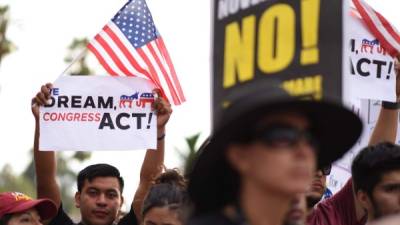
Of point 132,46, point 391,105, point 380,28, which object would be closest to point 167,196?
point 391,105

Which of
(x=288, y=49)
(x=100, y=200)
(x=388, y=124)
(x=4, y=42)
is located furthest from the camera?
(x=4, y=42)

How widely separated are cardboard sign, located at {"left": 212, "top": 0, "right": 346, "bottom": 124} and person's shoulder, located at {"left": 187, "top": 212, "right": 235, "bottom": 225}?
94 cm

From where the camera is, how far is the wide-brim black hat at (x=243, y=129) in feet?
13.0

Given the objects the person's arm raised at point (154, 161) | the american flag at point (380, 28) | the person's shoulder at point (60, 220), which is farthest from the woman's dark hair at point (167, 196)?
the american flag at point (380, 28)

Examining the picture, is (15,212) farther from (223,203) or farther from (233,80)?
(223,203)

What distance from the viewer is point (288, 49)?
5074 millimetres

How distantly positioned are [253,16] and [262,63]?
259 mm

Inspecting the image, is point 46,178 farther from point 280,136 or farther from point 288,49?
point 280,136

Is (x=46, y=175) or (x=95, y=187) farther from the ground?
(x=46, y=175)

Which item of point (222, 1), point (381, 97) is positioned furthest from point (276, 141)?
point (381, 97)

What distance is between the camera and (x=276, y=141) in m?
3.94

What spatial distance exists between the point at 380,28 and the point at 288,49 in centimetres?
298

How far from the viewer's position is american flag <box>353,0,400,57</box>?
7.84 metres

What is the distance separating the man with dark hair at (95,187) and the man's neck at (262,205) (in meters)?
3.78
